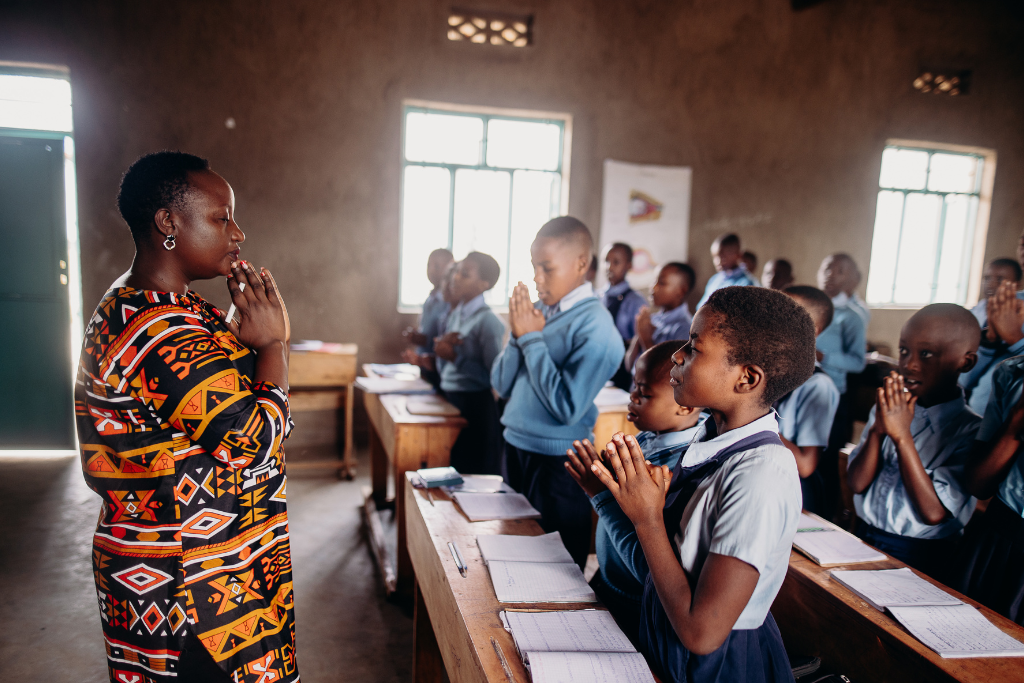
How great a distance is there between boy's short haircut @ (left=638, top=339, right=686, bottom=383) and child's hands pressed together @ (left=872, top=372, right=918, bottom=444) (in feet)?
2.04

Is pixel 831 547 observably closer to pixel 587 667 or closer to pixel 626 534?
pixel 626 534

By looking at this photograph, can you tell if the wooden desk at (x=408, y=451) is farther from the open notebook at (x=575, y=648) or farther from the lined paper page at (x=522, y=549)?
the open notebook at (x=575, y=648)

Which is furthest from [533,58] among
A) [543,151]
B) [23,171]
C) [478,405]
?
[23,171]

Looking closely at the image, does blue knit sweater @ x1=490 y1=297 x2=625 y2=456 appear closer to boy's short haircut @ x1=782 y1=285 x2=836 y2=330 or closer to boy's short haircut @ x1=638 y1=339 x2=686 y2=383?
boy's short haircut @ x1=638 y1=339 x2=686 y2=383

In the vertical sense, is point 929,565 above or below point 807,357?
below

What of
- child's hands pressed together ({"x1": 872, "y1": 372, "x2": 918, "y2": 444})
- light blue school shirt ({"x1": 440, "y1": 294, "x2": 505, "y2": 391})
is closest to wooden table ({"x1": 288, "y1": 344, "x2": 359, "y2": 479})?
light blue school shirt ({"x1": 440, "y1": 294, "x2": 505, "y2": 391})

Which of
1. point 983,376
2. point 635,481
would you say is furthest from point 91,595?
point 983,376

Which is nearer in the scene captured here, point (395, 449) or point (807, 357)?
point (807, 357)

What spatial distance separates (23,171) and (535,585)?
194 inches

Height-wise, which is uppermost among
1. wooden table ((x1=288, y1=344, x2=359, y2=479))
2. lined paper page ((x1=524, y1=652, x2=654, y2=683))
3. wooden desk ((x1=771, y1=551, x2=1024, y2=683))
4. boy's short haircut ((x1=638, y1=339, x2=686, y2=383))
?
boy's short haircut ((x1=638, y1=339, x2=686, y2=383))

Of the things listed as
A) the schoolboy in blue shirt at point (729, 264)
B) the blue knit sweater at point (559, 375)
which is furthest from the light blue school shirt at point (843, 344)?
the blue knit sweater at point (559, 375)

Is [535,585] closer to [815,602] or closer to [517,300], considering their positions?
[815,602]

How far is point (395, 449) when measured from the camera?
270 centimetres

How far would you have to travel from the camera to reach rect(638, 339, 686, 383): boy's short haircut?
1.50m
